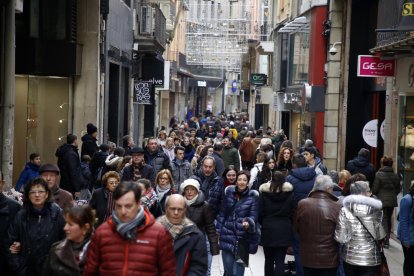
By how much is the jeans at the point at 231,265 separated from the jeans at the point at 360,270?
1.53 meters

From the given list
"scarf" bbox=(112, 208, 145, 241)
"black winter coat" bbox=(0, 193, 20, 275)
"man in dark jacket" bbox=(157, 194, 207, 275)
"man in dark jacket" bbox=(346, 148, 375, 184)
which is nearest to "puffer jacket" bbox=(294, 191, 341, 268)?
"man in dark jacket" bbox=(157, 194, 207, 275)

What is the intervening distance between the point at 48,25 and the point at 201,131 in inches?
646

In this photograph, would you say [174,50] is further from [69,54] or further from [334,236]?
[334,236]

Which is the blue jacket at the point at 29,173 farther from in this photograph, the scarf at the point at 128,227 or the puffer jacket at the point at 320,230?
the scarf at the point at 128,227

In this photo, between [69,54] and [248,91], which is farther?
[248,91]

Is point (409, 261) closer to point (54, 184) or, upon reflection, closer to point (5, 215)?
point (54, 184)

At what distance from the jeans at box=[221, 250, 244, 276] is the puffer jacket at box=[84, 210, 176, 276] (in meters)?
4.32

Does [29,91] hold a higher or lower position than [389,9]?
lower

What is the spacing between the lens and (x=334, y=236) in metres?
10.1

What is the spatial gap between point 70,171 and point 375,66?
644 centimetres

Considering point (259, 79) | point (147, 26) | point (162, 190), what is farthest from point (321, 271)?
point (259, 79)

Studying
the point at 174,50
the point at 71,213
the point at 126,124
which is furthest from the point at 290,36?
the point at 71,213

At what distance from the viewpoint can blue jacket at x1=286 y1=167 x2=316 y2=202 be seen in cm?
1246

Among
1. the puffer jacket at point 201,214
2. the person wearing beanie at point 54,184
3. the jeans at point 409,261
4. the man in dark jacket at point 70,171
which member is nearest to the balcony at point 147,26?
the man in dark jacket at point 70,171
